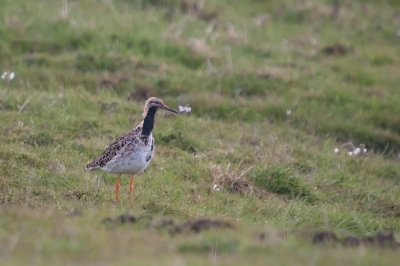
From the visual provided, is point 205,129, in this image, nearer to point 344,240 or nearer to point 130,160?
point 130,160

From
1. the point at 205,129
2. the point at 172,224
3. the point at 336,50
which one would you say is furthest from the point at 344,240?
the point at 336,50

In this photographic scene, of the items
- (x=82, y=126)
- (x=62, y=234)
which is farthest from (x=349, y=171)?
(x=62, y=234)

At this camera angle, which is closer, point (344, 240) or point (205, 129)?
point (344, 240)

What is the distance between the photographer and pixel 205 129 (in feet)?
39.0

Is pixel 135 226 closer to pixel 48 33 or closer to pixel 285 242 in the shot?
pixel 285 242

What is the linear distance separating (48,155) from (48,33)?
469 centimetres

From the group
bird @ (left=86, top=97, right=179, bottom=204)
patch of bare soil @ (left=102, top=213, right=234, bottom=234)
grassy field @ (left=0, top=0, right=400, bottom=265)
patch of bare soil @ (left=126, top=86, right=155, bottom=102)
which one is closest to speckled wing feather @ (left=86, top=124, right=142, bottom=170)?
bird @ (left=86, top=97, right=179, bottom=204)

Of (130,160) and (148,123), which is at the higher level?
(148,123)

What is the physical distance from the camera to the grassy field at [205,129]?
634 cm

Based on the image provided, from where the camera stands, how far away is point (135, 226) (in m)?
6.70

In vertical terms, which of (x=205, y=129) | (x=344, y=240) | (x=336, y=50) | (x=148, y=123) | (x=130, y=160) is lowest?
(x=205, y=129)

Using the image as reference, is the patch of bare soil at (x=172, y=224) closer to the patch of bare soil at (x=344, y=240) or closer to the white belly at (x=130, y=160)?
the patch of bare soil at (x=344, y=240)

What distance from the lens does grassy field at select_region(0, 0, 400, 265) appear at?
20.8 feet

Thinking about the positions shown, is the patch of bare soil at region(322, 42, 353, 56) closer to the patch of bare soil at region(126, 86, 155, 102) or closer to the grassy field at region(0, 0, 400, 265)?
the grassy field at region(0, 0, 400, 265)
